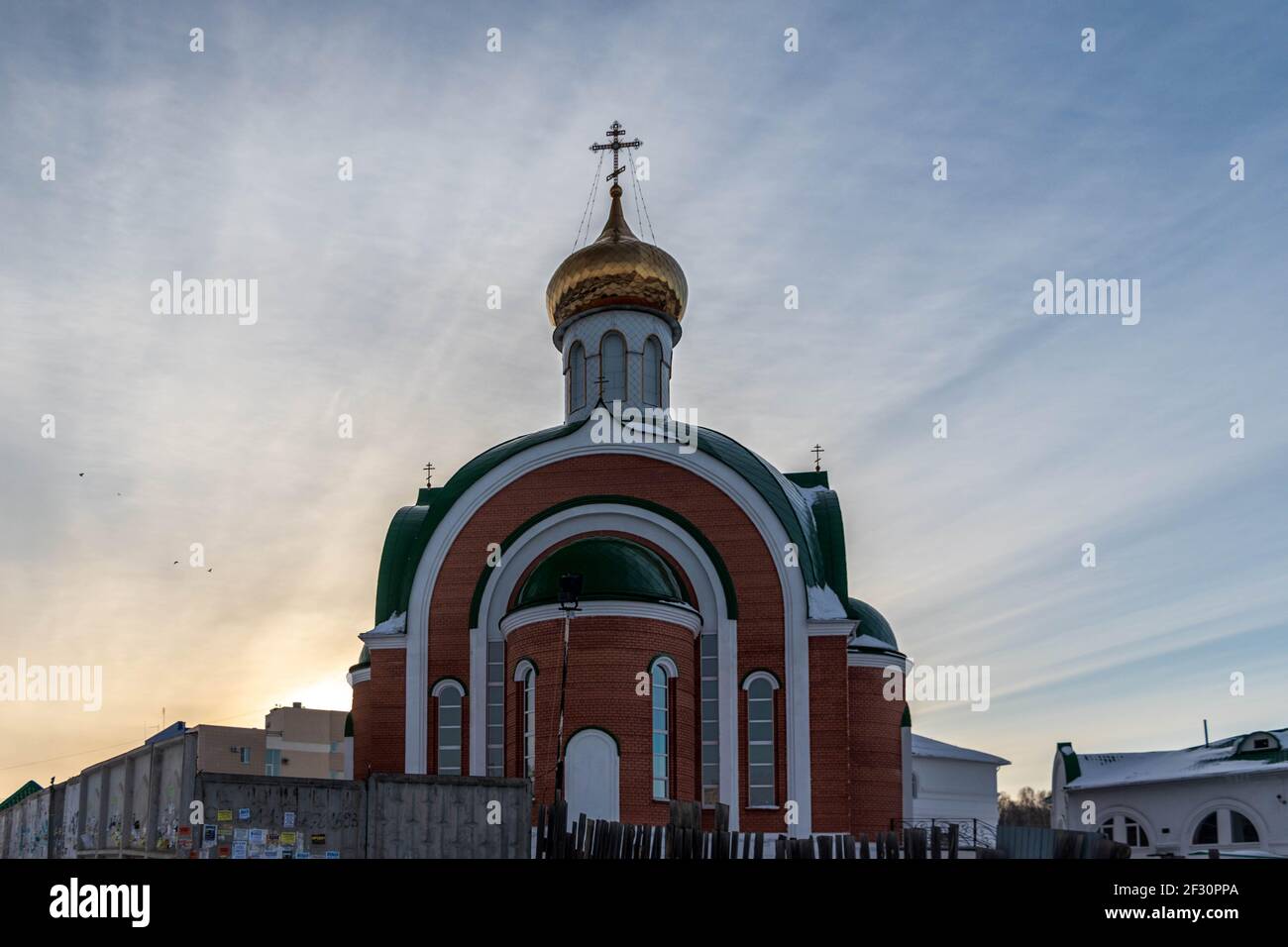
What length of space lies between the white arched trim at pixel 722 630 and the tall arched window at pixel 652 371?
9.74ft

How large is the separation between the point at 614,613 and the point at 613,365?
645 cm

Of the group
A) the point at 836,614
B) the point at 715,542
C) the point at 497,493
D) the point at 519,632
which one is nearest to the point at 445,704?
the point at 519,632

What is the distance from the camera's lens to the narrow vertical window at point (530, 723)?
711 inches

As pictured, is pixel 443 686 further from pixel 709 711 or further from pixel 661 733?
pixel 709 711

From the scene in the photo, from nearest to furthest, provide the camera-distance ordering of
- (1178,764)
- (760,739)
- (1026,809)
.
Answer: (760,739) < (1178,764) < (1026,809)

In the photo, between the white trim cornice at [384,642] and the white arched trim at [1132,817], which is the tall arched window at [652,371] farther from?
the white arched trim at [1132,817]

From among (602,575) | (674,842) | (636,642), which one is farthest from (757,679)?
(674,842)

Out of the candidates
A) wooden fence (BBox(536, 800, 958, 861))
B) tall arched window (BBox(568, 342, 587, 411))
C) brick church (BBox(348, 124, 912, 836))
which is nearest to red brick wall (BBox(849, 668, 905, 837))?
brick church (BBox(348, 124, 912, 836))

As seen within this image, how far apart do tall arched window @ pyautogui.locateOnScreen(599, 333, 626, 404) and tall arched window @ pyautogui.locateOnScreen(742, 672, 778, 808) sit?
6132mm

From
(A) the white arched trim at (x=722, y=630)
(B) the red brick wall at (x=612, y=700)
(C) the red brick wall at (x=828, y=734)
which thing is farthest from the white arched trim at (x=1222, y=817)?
(B) the red brick wall at (x=612, y=700)

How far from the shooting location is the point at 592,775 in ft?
57.8
